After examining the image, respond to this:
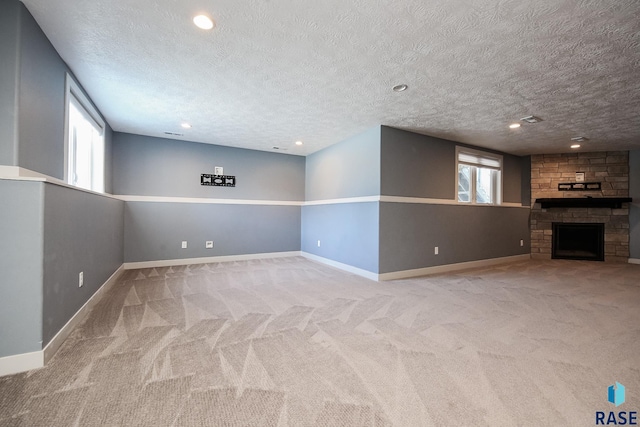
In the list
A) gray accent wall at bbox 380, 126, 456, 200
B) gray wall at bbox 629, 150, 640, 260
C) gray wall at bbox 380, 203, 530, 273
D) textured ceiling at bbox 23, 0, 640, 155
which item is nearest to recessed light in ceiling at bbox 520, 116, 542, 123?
textured ceiling at bbox 23, 0, 640, 155

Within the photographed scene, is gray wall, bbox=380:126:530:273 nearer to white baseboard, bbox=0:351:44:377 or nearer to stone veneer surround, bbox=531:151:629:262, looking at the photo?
stone veneer surround, bbox=531:151:629:262

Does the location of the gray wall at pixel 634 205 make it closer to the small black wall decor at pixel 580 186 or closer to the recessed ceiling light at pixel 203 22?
the small black wall decor at pixel 580 186

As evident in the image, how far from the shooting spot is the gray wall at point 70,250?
1.90 meters

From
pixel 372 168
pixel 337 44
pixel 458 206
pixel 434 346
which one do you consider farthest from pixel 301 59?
pixel 458 206

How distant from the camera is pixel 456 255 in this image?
16.7 ft

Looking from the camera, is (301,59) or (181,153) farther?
(181,153)

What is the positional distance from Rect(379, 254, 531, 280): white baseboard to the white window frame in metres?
1.23

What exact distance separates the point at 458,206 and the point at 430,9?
13.5 ft

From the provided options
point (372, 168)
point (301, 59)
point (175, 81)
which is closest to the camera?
point (301, 59)

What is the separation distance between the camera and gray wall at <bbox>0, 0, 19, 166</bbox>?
180cm

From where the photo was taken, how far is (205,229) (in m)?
5.41

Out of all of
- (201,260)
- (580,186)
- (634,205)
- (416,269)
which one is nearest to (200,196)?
(201,260)

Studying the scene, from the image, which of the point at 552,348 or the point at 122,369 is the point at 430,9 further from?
the point at 122,369

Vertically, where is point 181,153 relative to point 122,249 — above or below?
above
